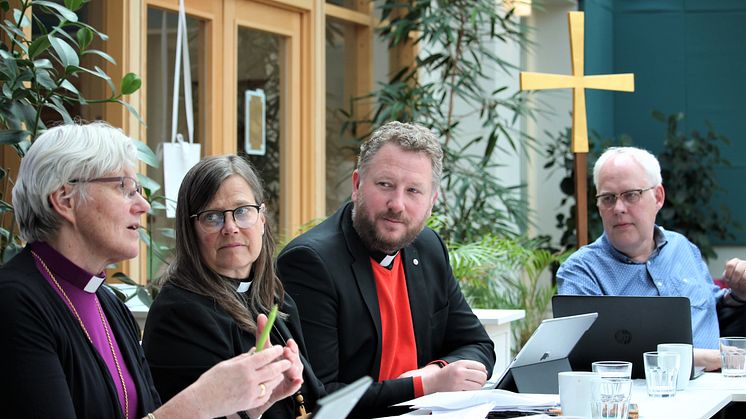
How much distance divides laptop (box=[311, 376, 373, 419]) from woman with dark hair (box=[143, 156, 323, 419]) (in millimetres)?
667

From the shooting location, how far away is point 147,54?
5062mm

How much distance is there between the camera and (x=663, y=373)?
9.15 ft

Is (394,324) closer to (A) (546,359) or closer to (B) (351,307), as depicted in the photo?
(B) (351,307)

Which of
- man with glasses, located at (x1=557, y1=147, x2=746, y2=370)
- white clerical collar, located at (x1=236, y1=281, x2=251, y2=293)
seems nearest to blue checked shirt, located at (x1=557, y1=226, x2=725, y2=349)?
man with glasses, located at (x1=557, y1=147, x2=746, y2=370)

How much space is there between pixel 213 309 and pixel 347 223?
2.44 feet

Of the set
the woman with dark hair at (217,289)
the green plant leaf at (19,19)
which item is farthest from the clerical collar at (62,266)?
the green plant leaf at (19,19)

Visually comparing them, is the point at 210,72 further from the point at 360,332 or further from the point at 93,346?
the point at 93,346

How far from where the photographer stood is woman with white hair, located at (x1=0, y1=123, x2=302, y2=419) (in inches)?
75.1

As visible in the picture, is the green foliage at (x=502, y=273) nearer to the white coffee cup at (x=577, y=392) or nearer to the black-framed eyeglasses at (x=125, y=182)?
the white coffee cup at (x=577, y=392)

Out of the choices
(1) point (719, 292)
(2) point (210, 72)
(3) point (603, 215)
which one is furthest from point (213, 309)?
(2) point (210, 72)

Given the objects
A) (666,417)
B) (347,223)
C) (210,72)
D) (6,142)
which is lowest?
(666,417)

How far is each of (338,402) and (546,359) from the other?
1.37 meters

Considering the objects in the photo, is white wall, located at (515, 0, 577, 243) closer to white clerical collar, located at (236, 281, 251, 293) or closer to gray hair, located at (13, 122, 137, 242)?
white clerical collar, located at (236, 281, 251, 293)

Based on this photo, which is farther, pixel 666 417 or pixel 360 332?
pixel 360 332
